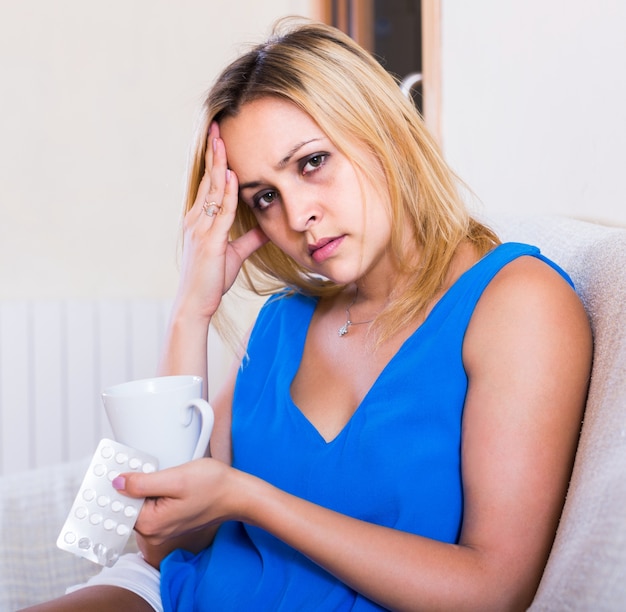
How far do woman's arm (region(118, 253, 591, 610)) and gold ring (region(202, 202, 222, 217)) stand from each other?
1.84ft

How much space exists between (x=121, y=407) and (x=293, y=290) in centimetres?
67

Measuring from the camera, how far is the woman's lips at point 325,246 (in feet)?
3.72

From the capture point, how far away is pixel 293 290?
1.47 metres

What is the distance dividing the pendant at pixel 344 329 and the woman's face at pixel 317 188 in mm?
161

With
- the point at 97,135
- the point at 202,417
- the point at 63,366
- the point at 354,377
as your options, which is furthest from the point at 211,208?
the point at 97,135

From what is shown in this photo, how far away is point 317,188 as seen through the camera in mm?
1127

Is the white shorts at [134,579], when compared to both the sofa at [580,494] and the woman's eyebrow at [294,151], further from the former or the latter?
the woman's eyebrow at [294,151]

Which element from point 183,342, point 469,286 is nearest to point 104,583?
point 183,342

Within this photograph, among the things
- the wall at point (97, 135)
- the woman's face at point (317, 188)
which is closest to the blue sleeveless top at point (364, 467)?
the woman's face at point (317, 188)

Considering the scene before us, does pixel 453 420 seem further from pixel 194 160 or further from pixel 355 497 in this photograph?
pixel 194 160

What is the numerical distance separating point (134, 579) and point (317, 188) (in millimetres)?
636

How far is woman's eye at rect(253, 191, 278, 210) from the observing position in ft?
3.97

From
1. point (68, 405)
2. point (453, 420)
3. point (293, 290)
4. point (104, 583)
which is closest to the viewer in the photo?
point (453, 420)

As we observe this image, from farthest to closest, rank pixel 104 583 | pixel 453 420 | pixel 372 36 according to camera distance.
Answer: pixel 372 36 → pixel 104 583 → pixel 453 420
